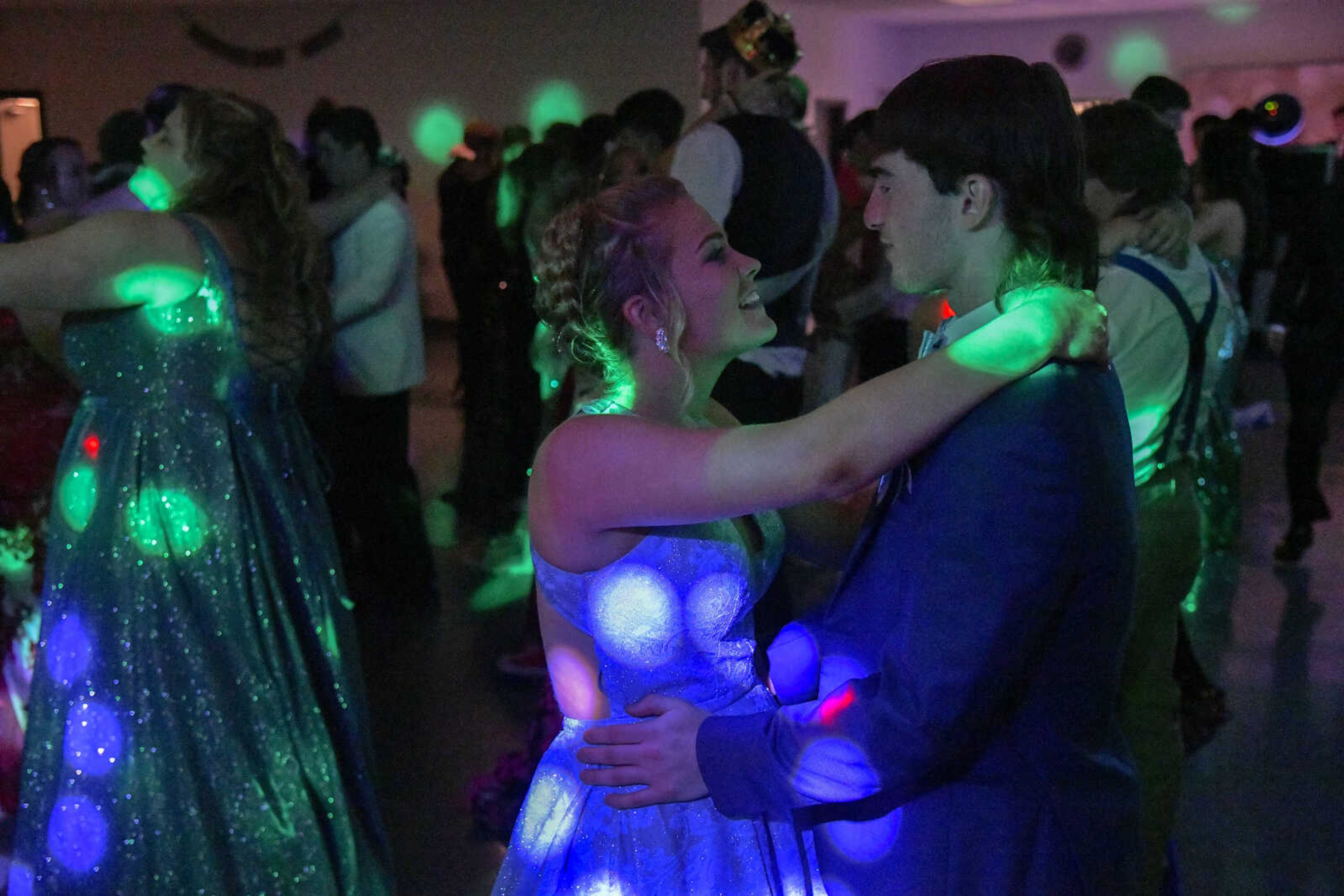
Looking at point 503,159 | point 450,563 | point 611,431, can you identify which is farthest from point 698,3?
point 611,431

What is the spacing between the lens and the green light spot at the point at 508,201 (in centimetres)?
439

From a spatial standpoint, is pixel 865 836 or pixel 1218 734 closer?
pixel 865 836

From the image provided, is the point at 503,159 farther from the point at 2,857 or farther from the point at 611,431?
the point at 611,431

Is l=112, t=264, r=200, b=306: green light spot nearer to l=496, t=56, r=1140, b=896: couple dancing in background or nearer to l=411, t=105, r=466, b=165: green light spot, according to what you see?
l=496, t=56, r=1140, b=896: couple dancing in background

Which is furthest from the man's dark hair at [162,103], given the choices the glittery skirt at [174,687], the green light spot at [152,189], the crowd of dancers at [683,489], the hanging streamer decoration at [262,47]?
the hanging streamer decoration at [262,47]

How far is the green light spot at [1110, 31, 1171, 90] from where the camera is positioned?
13.3 meters

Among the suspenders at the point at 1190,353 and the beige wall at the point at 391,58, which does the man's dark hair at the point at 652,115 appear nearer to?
the suspenders at the point at 1190,353

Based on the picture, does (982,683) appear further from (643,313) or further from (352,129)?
(352,129)

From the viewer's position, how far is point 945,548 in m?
0.97

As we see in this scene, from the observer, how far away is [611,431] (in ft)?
3.93

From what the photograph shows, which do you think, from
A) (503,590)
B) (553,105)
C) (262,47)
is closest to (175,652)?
(503,590)

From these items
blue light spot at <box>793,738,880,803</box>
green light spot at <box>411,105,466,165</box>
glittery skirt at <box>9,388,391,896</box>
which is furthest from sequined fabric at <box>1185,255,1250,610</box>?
green light spot at <box>411,105,466,165</box>

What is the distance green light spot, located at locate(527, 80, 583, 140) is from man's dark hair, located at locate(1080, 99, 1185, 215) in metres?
9.17

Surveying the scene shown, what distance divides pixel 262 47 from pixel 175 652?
35.3 ft
